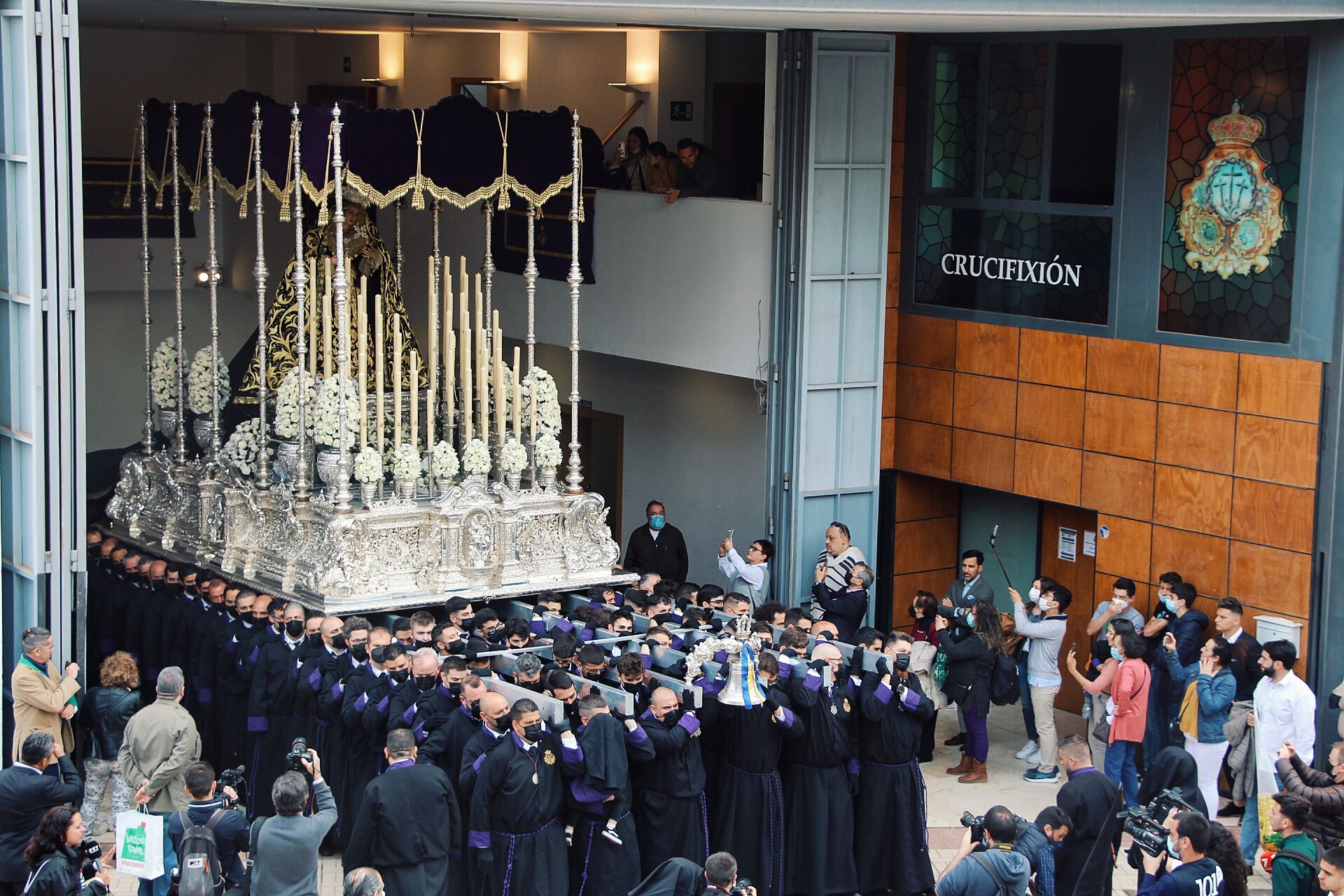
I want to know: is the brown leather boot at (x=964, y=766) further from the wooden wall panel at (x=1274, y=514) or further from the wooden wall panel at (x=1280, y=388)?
the wooden wall panel at (x=1280, y=388)

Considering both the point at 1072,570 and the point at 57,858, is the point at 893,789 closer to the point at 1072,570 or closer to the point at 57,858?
the point at 1072,570

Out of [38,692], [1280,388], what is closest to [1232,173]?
[1280,388]

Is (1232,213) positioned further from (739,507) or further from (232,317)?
(232,317)

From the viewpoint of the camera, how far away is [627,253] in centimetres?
1579

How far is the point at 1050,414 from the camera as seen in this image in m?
13.6

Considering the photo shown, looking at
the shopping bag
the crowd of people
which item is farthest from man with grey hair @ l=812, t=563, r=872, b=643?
the shopping bag

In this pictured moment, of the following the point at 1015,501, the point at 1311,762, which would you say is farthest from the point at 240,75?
the point at 1311,762

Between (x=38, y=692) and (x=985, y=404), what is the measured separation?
23.7 feet

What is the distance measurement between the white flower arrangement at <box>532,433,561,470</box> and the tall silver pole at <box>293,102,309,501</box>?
1.63 metres

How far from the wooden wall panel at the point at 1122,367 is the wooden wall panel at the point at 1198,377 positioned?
97 mm

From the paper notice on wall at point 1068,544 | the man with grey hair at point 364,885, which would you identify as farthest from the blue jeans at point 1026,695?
the man with grey hair at point 364,885

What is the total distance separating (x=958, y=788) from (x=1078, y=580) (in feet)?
7.73

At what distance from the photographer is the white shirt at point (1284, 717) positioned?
10.9 meters

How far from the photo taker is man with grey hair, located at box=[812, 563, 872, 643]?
13.3 metres
